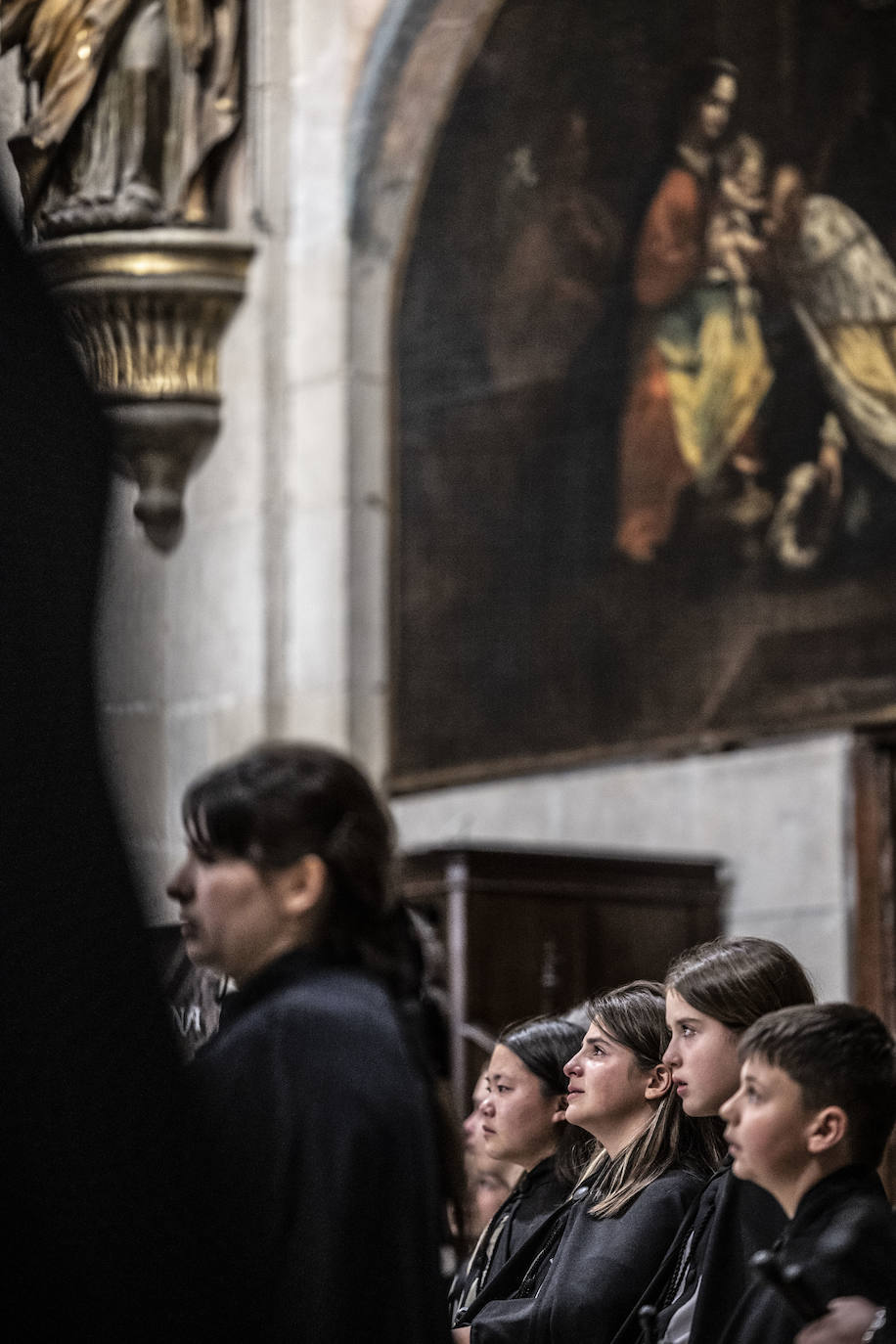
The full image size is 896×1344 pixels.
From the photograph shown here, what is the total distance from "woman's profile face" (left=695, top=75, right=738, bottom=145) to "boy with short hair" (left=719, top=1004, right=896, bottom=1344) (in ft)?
27.3

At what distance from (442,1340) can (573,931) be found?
8.51 meters

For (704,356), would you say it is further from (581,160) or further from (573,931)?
(573,931)

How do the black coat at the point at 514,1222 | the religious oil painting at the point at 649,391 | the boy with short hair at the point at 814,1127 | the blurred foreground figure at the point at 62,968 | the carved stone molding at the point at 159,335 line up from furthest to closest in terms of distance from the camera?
the carved stone molding at the point at 159,335 < the religious oil painting at the point at 649,391 < the black coat at the point at 514,1222 < the boy with short hair at the point at 814,1127 < the blurred foreground figure at the point at 62,968

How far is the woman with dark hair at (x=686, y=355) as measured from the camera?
10.7 meters

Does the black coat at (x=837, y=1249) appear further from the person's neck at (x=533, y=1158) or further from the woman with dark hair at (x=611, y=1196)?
the person's neck at (x=533, y=1158)

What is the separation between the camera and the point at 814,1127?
299cm

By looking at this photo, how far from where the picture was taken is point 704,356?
35.7 ft

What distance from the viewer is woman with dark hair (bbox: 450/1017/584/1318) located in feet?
14.8

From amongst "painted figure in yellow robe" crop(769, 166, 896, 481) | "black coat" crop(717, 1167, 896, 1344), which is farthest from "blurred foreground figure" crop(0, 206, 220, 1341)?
"painted figure in yellow robe" crop(769, 166, 896, 481)

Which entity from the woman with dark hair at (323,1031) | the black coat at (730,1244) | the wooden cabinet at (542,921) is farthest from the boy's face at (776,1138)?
the wooden cabinet at (542,921)

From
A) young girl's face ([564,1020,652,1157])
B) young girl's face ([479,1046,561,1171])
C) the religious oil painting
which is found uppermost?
the religious oil painting

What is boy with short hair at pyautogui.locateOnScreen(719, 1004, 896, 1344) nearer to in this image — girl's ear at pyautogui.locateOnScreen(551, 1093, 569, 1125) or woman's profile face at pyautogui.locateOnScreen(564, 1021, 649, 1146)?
woman's profile face at pyautogui.locateOnScreen(564, 1021, 649, 1146)

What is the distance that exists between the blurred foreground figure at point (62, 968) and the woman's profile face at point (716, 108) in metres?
10.0

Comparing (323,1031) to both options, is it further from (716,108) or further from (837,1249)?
(716,108)
